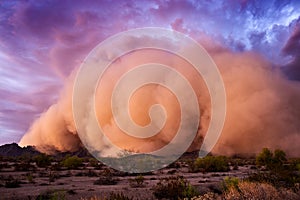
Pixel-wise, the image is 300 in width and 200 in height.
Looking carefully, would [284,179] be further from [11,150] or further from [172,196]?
[11,150]

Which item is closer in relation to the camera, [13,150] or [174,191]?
[174,191]

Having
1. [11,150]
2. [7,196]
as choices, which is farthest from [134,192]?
[11,150]

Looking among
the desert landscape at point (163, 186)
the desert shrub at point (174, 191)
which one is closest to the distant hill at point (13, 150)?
the desert landscape at point (163, 186)

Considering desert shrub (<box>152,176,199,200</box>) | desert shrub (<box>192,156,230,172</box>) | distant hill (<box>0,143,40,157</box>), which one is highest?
distant hill (<box>0,143,40,157</box>)

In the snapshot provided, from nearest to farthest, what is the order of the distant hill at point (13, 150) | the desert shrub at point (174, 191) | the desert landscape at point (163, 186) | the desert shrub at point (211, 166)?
the desert landscape at point (163, 186)
the desert shrub at point (174, 191)
the desert shrub at point (211, 166)
the distant hill at point (13, 150)

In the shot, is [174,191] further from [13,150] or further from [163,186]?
[13,150]

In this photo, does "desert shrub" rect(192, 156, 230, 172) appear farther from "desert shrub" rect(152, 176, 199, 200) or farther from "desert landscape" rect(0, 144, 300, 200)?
"desert shrub" rect(152, 176, 199, 200)

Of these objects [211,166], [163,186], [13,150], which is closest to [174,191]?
[163,186]

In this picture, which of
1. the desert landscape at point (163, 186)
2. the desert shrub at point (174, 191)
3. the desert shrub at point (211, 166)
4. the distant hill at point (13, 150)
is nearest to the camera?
the desert landscape at point (163, 186)

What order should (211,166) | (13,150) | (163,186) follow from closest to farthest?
(163,186) < (211,166) < (13,150)

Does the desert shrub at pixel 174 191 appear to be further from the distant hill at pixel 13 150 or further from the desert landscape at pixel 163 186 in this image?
the distant hill at pixel 13 150

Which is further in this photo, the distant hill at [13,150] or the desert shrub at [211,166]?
the distant hill at [13,150]

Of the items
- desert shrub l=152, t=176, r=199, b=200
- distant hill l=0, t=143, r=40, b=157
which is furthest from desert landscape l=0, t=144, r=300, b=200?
distant hill l=0, t=143, r=40, b=157

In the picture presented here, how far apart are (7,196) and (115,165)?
105 ft
